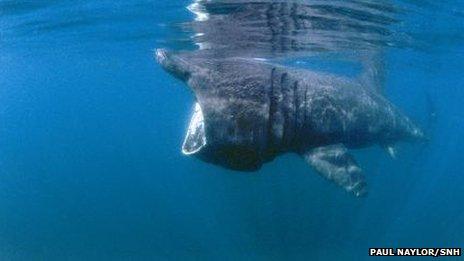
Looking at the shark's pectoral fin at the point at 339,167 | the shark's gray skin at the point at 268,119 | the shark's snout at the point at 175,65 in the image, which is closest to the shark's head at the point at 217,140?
the shark's gray skin at the point at 268,119

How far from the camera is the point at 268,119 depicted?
320 inches

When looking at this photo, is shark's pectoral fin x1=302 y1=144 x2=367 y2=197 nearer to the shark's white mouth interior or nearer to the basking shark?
the basking shark

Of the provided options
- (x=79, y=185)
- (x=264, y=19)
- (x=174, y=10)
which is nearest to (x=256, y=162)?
(x=264, y=19)

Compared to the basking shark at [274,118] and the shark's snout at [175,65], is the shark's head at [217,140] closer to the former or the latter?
the basking shark at [274,118]

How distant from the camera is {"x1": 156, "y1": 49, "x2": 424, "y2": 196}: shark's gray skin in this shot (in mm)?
7965

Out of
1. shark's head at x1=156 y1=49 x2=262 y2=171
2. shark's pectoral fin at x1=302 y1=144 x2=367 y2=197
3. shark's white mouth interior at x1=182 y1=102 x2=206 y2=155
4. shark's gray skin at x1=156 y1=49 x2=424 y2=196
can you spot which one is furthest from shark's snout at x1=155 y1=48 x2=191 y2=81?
shark's pectoral fin at x1=302 y1=144 x2=367 y2=197

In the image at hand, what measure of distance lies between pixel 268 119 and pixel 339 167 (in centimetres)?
137

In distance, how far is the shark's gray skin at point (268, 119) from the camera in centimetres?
796

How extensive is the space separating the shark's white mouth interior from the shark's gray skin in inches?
0.8

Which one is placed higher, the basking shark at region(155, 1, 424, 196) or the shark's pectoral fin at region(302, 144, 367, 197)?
the basking shark at region(155, 1, 424, 196)

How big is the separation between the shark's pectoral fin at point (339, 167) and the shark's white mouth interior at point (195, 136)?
1.83m

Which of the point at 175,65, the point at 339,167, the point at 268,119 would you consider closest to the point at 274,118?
the point at 268,119

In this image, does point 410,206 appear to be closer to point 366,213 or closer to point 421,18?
point 366,213

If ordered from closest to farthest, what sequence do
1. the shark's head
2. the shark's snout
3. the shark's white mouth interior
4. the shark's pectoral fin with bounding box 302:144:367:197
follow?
the shark's pectoral fin with bounding box 302:144:367:197, the shark's head, the shark's white mouth interior, the shark's snout
